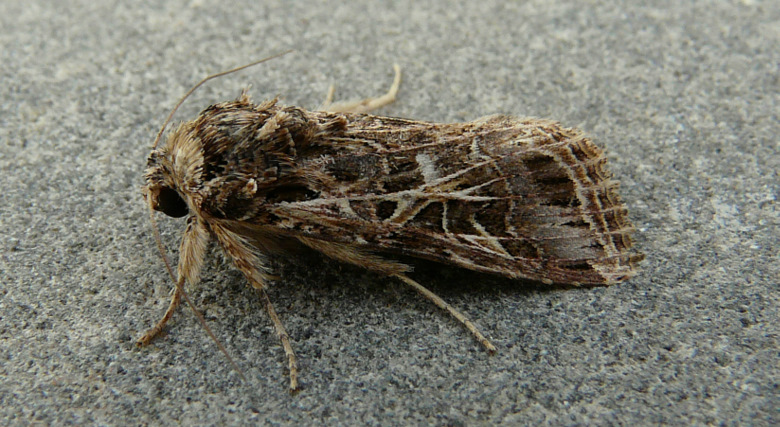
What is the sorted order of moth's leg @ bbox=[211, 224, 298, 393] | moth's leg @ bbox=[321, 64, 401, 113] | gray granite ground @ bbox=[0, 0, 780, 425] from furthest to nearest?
moth's leg @ bbox=[321, 64, 401, 113] < moth's leg @ bbox=[211, 224, 298, 393] < gray granite ground @ bbox=[0, 0, 780, 425]

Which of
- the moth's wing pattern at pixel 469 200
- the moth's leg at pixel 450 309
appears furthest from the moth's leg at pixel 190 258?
the moth's leg at pixel 450 309

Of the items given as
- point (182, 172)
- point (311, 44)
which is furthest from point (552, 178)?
point (311, 44)

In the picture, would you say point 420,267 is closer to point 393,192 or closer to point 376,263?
point 376,263

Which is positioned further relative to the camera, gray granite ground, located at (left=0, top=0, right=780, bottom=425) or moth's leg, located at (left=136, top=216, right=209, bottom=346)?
moth's leg, located at (left=136, top=216, right=209, bottom=346)

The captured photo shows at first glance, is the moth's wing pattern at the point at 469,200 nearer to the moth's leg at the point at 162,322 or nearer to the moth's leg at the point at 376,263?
the moth's leg at the point at 376,263

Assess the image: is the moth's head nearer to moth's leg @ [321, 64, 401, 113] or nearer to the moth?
the moth

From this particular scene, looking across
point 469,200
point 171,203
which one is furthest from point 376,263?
point 171,203

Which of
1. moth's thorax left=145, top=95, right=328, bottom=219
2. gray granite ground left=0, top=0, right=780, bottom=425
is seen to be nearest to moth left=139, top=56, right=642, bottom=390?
moth's thorax left=145, top=95, right=328, bottom=219
